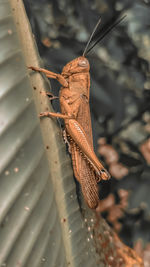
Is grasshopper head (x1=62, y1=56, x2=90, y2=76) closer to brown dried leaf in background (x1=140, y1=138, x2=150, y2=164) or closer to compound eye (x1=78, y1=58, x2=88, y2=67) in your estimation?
compound eye (x1=78, y1=58, x2=88, y2=67)

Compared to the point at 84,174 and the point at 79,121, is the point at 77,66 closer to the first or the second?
the point at 79,121

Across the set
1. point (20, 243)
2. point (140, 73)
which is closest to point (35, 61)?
point (20, 243)

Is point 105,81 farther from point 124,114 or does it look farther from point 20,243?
point 20,243

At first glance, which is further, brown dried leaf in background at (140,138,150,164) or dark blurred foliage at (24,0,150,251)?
brown dried leaf in background at (140,138,150,164)

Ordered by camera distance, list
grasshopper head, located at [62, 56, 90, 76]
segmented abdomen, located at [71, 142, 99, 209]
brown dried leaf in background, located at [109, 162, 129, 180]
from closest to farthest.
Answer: segmented abdomen, located at [71, 142, 99, 209] → grasshopper head, located at [62, 56, 90, 76] → brown dried leaf in background, located at [109, 162, 129, 180]

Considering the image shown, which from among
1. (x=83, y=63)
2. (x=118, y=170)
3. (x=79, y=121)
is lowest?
(x=118, y=170)

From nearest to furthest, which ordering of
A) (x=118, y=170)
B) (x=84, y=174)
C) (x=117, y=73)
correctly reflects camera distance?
(x=84, y=174)
(x=117, y=73)
(x=118, y=170)

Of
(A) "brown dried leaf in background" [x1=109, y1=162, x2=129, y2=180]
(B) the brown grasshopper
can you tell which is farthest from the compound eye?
(A) "brown dried leaf in background" [x1=109, y1=162, x2=129, y2=180]

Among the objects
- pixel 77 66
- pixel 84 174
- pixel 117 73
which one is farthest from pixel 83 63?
pixel 84 174
